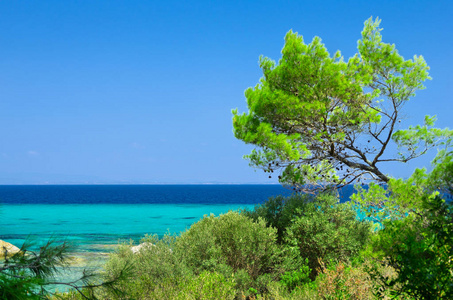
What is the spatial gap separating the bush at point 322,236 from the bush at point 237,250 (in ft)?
Result: 2.96

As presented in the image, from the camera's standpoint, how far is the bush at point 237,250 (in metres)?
9.79

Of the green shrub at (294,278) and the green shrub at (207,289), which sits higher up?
the green shrub at (207,289)

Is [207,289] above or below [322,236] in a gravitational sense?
below

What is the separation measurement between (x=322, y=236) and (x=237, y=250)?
8.62 ft

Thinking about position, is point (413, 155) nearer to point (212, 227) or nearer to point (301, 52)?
point (301, 52)

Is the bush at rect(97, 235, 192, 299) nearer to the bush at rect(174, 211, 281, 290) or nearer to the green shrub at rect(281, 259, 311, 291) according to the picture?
the bush at rect(174, 211, 281, 290)

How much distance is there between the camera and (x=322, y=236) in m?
10.9

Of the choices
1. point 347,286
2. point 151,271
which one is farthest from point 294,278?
point 151,271

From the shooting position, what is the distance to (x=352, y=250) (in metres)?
11.1

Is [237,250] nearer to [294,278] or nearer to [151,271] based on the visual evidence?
[294,278]

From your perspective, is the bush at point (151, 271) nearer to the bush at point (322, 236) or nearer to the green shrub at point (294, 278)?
the green shrub at point (294, 278)

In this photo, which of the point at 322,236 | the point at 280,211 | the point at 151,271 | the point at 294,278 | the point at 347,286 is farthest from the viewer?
the point at 280,211

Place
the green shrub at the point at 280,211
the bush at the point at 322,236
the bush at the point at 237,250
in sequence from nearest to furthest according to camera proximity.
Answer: the bush at the point at 237,250 → the bush at the point at 322,236 → the green shrub at the point at 280,211

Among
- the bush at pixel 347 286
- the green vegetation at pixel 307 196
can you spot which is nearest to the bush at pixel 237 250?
the green vegetation at pixel 307 196
